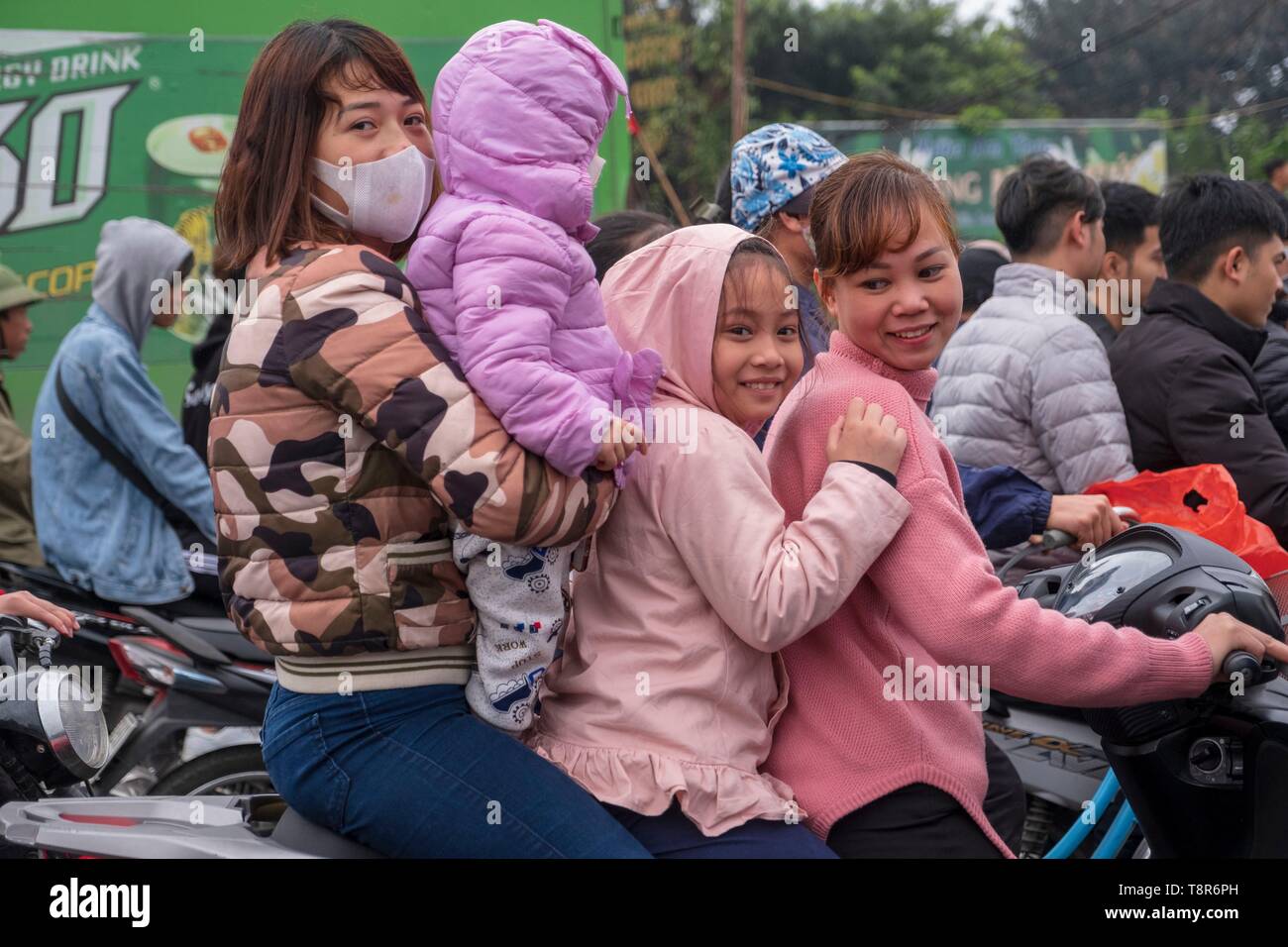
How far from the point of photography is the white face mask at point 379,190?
2053 mm

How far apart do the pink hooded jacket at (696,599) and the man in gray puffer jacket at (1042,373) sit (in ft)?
6.10

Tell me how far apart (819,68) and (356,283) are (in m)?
36.8

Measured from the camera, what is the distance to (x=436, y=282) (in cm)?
200

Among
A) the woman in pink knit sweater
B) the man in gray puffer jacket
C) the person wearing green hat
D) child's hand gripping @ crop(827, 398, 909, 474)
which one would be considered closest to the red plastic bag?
the woman in pink knit sweater

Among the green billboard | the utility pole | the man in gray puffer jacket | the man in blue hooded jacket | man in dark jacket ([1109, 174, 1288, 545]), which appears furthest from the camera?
the utility pole

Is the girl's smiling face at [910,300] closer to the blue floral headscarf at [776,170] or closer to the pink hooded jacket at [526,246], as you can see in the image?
the pink hooded jacket at [526,246]

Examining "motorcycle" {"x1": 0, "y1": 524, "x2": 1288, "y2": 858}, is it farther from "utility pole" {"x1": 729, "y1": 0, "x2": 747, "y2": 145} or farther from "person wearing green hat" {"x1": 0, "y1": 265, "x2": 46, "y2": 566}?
"utility pole" {"x1": 729, "y1": 0, "x2": 747, "y2": 145}

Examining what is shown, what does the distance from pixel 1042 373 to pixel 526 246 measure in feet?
7.31

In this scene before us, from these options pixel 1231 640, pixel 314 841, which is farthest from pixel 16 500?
pixel 1231 640

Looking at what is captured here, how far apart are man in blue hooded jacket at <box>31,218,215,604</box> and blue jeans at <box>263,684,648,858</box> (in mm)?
2835

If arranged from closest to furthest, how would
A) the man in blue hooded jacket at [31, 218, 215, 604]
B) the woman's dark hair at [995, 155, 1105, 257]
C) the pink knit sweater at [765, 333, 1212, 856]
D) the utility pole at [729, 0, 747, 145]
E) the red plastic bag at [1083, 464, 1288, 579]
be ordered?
the pink knit sweater at [765, 333, 1212, 856] → the red plastic bag at [1083, 464, 1288, 579] → the woman's dark hair at [995, 155, 1105, 257] → the man in blue hooded jacket at [31, 218, 215, 604] → the utility pole at [729, 0, 747, 145]

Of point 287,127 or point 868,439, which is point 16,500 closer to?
point 287,127

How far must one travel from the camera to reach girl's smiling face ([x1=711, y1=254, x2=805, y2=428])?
212 centimetres

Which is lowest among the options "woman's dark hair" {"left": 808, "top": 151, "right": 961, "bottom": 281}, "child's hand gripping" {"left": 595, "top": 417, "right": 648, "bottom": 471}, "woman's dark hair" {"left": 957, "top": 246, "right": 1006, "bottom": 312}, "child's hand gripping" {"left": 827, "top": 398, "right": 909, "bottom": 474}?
"woman's dark hair" {"left": 957, "top": 246, "right": 1006, "bottom": 312}
